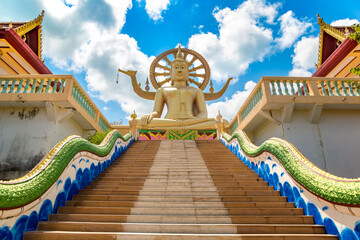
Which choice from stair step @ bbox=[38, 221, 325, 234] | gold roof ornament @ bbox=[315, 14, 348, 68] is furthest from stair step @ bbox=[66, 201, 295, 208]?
gold roof ornament @ bbox=[315, 14, 348, 68]

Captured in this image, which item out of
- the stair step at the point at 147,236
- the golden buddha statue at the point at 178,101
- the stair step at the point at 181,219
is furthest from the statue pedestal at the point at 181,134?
the stair step at the point at 147,236

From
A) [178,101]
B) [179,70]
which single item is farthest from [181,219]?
[179,70]

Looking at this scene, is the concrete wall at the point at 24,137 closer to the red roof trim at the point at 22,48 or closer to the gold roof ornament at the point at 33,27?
the red roof trim at the point at 22,48

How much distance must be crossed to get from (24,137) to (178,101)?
7669 millimetres

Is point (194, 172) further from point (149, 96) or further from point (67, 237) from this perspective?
point (149, 96)

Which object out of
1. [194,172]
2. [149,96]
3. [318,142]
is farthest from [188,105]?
[194,172]

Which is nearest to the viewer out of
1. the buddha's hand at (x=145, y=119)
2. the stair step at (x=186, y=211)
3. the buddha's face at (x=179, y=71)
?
the stair step at (x=186, y=211)

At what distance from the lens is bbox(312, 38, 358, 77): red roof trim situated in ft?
30.3

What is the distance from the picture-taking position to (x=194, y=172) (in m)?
5.35

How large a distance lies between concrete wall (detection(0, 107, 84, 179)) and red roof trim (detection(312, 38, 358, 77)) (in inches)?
445

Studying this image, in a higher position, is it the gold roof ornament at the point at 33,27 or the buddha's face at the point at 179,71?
the gold roof ornament at the point at 33,27

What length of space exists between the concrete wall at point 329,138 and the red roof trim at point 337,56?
3.24 m

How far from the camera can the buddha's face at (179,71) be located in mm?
13648

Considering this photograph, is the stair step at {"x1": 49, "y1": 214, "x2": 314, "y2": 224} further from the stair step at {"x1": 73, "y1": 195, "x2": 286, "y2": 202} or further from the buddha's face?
the buddha's face
